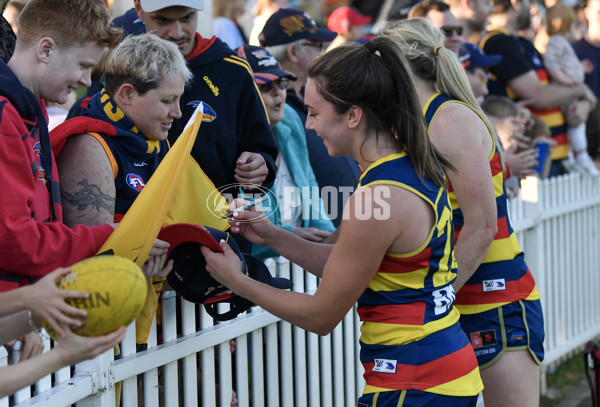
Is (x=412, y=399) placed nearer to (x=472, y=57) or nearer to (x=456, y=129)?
(x=456, y=129)

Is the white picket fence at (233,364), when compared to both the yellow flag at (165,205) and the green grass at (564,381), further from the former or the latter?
the yellow flag at (165,205)

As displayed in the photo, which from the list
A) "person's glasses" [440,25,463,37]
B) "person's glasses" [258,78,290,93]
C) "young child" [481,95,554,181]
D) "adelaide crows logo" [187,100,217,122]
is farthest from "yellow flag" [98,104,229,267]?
"person's glasses" [440,25,463,37]

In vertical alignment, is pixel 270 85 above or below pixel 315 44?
below

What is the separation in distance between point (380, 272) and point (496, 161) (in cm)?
115

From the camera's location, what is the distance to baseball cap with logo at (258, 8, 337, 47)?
571 cm

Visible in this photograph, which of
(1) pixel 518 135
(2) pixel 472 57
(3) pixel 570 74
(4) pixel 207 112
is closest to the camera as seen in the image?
(4) pixel 207 112

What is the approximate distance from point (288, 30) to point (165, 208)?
10.3 ft

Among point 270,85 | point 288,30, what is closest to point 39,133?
point 270,85

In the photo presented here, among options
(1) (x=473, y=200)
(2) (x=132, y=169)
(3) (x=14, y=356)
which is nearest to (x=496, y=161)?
(1) (x=473, y=200)

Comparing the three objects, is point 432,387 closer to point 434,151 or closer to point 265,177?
point 434,151

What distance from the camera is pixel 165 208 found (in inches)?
113

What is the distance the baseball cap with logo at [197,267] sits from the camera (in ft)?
9.74

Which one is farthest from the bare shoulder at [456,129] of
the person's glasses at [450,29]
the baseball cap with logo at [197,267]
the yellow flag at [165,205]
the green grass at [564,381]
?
the green grass at [564,381]

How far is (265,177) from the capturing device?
412 centimetres
